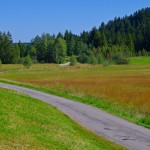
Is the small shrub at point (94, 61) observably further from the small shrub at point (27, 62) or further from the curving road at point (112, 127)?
the curving road at point (112, 127)

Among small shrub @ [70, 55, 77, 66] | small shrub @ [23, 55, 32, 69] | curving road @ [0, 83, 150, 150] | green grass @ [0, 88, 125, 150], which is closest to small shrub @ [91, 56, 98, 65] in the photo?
small shrub @ [70, 55, 77, 66]

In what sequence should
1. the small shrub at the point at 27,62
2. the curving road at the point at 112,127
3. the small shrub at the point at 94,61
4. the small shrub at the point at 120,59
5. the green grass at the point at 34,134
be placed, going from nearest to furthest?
the green grass at the point at 34,134 → the curving road at the point at 112,127 → the small shrub at the point at 27,62 → the small shrub at the point at 120,59 → the small shrub at the point at 94,61

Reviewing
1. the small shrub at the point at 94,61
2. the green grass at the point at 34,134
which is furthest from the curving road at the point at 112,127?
the small shrub at the point at 94,61

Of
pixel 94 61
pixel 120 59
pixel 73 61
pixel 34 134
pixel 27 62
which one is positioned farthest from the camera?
pixel 120 59

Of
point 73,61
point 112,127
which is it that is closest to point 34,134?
point 112,127

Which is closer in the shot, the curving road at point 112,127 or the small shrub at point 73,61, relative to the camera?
the curving road at point 112,127

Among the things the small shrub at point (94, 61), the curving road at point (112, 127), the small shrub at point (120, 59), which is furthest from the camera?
the small shrub at point (94, 61)

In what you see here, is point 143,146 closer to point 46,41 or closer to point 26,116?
point 26,116

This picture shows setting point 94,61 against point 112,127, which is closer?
point 112,127

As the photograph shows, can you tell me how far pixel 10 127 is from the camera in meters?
14.9

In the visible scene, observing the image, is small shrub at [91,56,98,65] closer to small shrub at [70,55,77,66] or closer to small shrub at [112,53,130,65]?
small shrub at [112,53,130,65]

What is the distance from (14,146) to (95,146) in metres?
4.53

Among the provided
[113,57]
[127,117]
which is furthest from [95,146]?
[113,57]

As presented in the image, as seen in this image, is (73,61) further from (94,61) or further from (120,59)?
(120,59)
